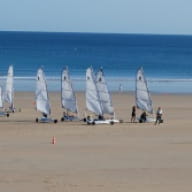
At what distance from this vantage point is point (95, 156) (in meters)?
28.9

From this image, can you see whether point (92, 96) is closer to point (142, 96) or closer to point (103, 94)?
point (103, 94)

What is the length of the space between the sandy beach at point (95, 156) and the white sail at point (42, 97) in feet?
3.51

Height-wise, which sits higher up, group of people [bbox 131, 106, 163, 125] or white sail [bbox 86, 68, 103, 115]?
white sail [bbox 86, 68, 103, 115]

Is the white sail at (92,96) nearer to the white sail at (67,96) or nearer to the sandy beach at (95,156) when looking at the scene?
the white sail at (67,96)

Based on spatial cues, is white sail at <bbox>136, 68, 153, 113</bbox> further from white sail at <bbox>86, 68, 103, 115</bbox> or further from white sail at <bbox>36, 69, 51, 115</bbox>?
white sail at <bbox>36, 69, 51, 115</bbox>

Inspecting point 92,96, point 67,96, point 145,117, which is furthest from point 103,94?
point 145,117

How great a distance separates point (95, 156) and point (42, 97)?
14735 mm

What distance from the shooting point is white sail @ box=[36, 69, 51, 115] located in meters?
42.9

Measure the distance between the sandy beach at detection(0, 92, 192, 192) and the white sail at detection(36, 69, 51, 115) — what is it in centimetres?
107

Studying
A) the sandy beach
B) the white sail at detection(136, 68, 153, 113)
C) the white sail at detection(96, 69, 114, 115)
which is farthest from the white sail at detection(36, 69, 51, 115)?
the white sail at detection(136, 68, 153, 113)

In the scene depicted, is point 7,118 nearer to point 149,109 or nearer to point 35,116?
point 35,116

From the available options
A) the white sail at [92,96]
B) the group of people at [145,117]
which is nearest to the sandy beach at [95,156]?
the group of people at [145,117]

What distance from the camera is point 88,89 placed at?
4284 cm

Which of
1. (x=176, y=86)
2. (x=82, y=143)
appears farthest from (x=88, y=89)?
(x=176, y=86)
